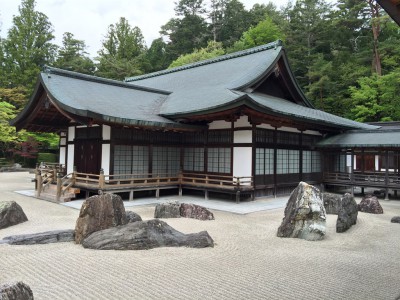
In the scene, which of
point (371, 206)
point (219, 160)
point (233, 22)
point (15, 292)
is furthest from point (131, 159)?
point (233, 22)

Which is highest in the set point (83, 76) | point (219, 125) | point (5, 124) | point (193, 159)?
point (83, 76)

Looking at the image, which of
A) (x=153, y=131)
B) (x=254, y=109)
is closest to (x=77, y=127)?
(x=153, y=131)

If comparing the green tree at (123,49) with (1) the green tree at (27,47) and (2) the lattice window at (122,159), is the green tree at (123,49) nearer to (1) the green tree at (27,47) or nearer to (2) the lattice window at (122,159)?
(1) the green tree at (27,47)

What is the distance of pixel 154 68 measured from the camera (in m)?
48.0

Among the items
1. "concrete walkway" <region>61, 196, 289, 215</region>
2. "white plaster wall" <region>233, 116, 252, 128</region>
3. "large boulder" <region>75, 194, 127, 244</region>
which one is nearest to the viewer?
"large boulder" <region>75, 194, 127, 244</region>

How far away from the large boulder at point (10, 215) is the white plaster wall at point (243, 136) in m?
8.71

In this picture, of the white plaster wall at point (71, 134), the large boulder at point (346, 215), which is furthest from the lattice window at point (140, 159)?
the large boulder at point (346, 215)

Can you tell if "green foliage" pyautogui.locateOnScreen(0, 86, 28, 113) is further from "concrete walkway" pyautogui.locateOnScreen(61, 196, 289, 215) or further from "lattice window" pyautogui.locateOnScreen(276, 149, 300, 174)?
"lattice window" pyautogui.locateOnScreen(276, 149, 300, 174)

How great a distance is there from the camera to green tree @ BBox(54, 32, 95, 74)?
1656 inches

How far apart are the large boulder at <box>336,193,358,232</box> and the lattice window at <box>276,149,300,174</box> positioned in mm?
6319

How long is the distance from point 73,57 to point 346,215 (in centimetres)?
4283

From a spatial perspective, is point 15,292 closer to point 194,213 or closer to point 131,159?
point 194,213

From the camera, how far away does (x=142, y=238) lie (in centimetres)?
665

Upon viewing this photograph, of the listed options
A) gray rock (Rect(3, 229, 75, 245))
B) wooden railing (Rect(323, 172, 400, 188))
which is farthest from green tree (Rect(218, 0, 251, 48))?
gray rock (Rect(3, 229, 75, 245))
